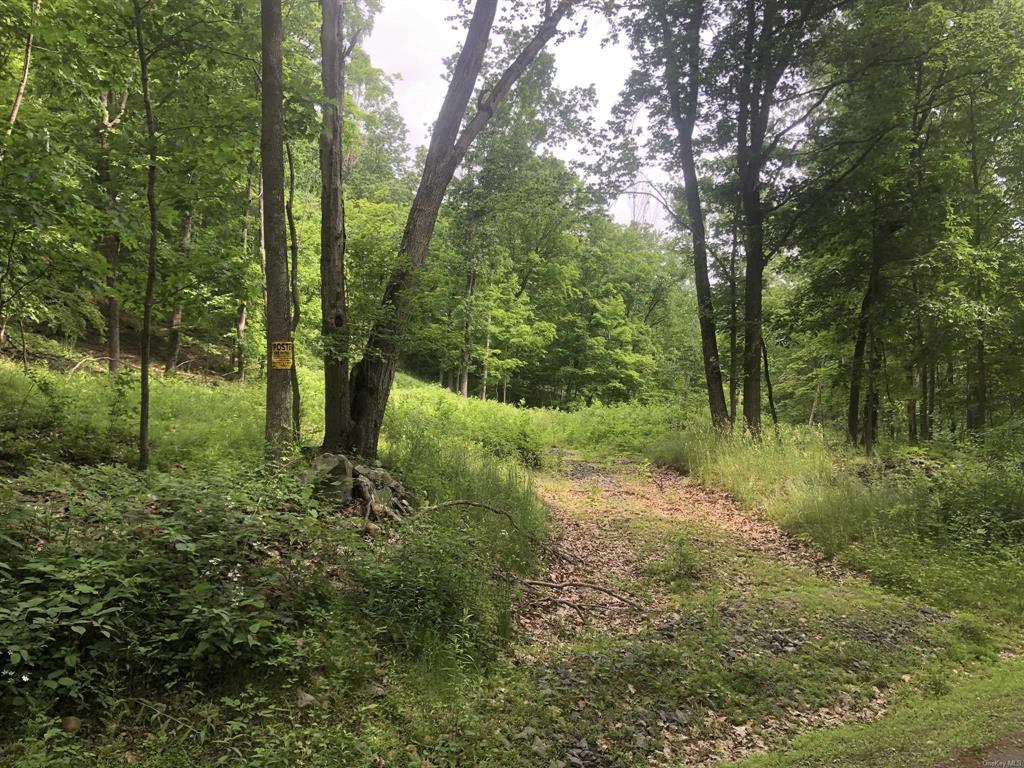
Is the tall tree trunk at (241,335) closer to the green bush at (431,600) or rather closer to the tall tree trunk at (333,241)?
the tall tree trunk at (333,241)

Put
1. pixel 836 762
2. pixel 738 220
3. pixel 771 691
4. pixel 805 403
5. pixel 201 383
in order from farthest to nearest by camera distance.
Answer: pixel 805 403 → pixel 738 220 → pixel 201 383 → pixel 771 691 → pixel 836 762

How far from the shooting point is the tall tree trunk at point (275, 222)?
541cm

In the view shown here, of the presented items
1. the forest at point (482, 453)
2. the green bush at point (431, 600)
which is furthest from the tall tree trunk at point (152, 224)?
the green bush at point (431, 600)

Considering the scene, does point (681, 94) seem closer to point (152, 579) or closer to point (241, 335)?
point (241, 335)

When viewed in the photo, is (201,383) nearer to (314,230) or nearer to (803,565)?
(314,230)

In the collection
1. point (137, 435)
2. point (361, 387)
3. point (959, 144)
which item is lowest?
point (137, 435)

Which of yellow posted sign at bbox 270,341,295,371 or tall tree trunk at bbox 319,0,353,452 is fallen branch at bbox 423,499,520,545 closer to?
tall tree trunk at bbox 319,0,353,452

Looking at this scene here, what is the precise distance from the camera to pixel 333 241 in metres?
6.77

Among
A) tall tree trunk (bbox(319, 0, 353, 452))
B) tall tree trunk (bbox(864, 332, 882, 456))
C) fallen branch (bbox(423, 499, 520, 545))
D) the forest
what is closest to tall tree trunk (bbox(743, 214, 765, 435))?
the forest

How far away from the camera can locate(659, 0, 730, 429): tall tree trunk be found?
41.9 feet

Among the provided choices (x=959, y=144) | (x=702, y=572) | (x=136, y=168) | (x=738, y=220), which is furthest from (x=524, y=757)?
(x=959, y=144)

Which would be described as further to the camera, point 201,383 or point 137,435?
point 201,383

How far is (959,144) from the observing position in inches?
490

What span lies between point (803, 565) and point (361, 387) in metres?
5.87
